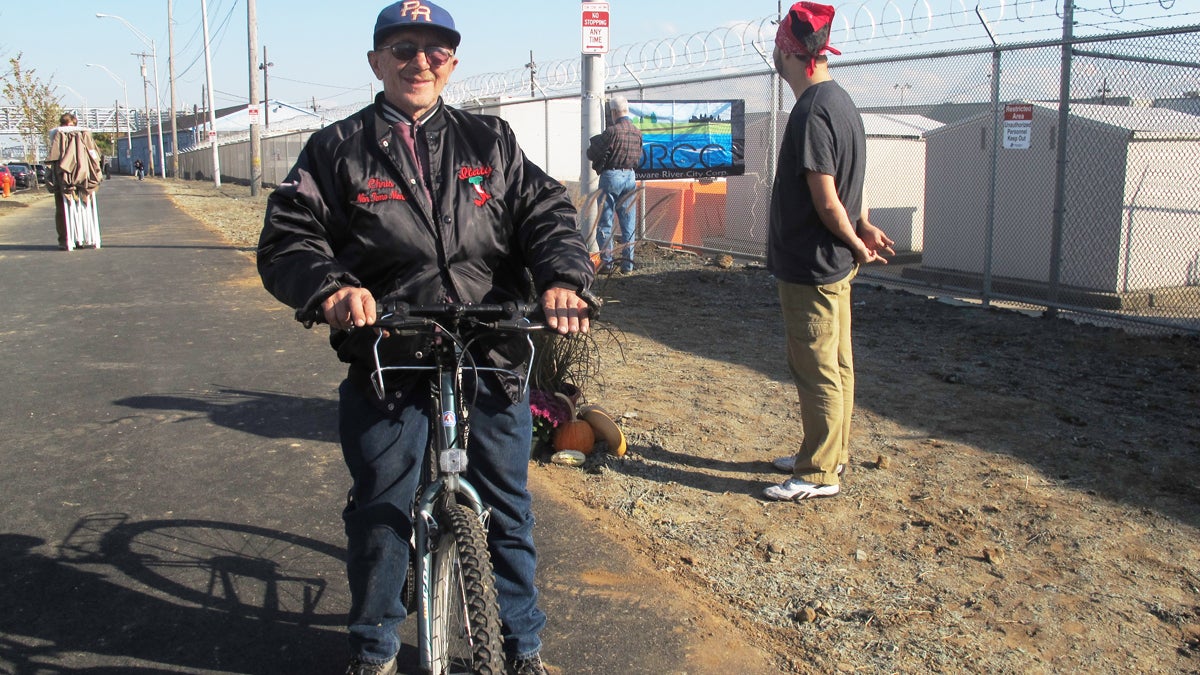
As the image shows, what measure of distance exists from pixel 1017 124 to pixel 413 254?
7304 mm

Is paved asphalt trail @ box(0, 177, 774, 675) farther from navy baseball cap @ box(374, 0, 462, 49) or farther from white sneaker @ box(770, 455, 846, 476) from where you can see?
navy baseball cap @ box(374, 0, 462, 49)

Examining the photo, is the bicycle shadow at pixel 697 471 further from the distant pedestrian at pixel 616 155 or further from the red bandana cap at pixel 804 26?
the distant pedestrian at pixel 616 155

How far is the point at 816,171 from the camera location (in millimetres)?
4113

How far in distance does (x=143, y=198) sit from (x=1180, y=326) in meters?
33.0

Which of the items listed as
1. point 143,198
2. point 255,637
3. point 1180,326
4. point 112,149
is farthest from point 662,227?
point 112,149

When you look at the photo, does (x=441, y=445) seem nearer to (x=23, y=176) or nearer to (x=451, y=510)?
(x=451, y=510)

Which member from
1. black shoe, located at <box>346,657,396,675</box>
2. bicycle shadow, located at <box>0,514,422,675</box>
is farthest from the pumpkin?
black shoe, located at <box>346,657,396,675</box>

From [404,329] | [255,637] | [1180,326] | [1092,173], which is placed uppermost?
[1092,173]

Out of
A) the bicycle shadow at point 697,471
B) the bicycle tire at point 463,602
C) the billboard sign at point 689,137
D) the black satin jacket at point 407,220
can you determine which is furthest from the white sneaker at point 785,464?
the billboard sign at point 689,137

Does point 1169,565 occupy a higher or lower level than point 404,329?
lower

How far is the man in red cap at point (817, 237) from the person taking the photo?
163 inches

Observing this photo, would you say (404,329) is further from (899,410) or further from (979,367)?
(979,367)

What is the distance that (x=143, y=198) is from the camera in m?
33.8

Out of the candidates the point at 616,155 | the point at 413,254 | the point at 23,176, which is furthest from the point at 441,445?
the point at 23,176
